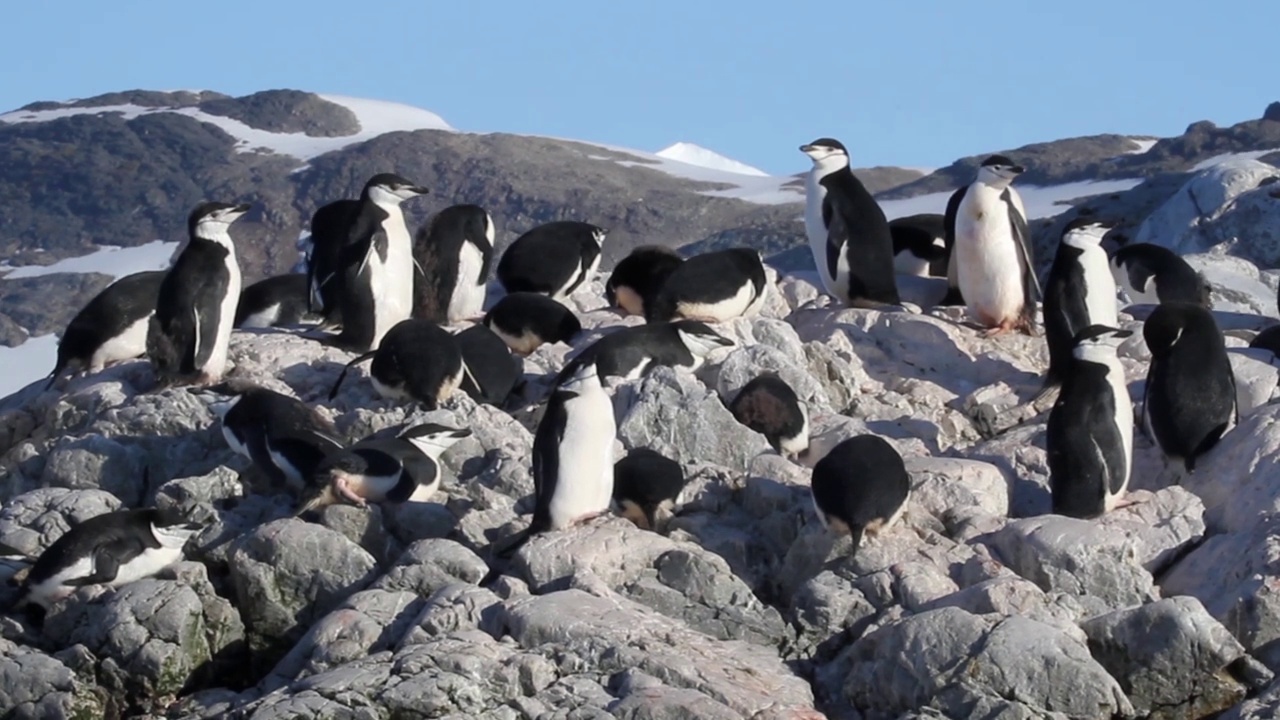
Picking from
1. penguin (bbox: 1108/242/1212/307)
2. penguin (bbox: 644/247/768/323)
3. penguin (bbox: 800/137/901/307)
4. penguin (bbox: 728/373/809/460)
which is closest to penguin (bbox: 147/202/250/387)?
penguin (bbox: 644/247/768/323)

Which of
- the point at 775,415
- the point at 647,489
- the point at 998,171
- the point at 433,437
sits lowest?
the point at 647,489

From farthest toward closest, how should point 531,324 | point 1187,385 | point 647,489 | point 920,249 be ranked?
point 920,249 < point 531,324 < point 1187,385 < point 647,489

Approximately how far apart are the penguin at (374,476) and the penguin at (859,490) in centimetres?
181

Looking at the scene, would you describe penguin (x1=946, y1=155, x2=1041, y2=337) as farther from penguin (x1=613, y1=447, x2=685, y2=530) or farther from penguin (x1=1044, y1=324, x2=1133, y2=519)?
penguin (x1=613, y1=447, x2=685, y2=530)

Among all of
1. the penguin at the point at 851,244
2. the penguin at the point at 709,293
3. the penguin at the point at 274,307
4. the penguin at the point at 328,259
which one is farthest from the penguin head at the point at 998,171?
the penguin at the point at 274,307

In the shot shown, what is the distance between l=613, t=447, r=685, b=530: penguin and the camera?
8500mm

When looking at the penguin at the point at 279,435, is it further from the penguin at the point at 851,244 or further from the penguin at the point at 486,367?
the penguin at the point at 851,244

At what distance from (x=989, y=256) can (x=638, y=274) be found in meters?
2.24

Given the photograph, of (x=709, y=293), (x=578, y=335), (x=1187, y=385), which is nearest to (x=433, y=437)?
(x=578, y=335)

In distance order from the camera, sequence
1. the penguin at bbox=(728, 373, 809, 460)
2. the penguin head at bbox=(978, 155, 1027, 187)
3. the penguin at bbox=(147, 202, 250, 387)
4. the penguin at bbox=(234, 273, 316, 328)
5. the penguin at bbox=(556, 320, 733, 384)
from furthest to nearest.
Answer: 1. the penguin at bbox=(234, 273, 316, 328)
2. the penguin head at bbox=(978, 155, 1027, 187)
3. the penguin at bbox=(147, 202, 250, 387)
4. the penguin at bbox=(556, 320, 733, 384)
5. the penguin at bbox=(728, 373, 809, 460)

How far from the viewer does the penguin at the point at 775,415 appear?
9.51 metres

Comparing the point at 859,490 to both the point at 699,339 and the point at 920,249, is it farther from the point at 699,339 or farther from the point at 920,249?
the point at 920,249

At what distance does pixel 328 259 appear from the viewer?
11469 mm

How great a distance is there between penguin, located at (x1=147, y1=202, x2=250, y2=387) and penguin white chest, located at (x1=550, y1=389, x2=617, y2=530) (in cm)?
274
